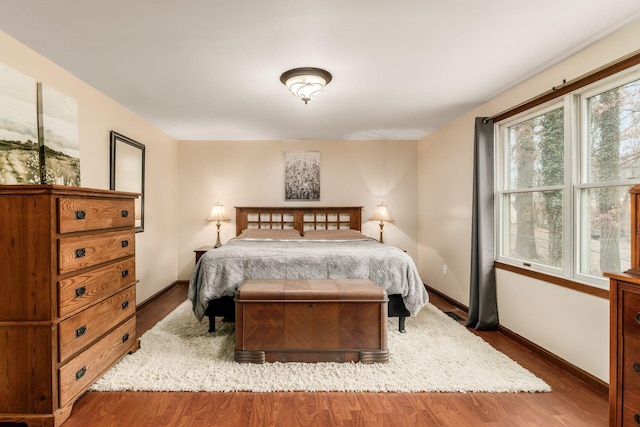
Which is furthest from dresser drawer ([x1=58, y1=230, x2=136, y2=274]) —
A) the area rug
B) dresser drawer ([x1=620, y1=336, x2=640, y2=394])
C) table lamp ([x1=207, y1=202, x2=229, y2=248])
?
dresser drawer ([x1=620, y1=336, x2=640, y2=394])

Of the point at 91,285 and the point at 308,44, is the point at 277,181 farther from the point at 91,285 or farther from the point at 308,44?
the point at 91,285

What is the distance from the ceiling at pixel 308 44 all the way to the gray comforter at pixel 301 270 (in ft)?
5.28

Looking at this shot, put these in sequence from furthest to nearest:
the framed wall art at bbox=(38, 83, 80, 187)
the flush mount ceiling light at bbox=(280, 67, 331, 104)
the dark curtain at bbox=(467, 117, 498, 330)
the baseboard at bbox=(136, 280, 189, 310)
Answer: the baseboard at bbox=(136, 280, 189, 310) < the dark curtain at bbox=(467, 117, 498, 330) < the flush mount ceiling light at bbox=(280, 67, 331, 104) < the framed wall art at bbox=(38, 83, 80, 187)

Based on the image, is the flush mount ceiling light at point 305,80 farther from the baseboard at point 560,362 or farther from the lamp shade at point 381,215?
the baseboard at point 560,362

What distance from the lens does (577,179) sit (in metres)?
2.39

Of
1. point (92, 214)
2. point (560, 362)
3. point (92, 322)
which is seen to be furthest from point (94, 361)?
point (560, 362)

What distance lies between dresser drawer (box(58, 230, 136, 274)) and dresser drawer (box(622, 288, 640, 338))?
2.96m

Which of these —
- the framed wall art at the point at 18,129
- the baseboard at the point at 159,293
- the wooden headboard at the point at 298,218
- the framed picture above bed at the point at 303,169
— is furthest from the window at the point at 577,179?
the baseboard at the point at 159,293

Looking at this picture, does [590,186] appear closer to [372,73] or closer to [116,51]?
[372,73]

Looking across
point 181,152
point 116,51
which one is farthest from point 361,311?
point 181,152

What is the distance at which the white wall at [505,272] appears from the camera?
7.07ft

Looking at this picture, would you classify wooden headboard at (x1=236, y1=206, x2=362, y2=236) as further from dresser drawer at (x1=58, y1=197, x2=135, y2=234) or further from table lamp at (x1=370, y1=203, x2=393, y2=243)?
dresser drawer at (x1=58, y1=197, x2=135, y2=234)

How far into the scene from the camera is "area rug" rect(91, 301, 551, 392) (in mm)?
2111

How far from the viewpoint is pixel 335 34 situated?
2.08 m
